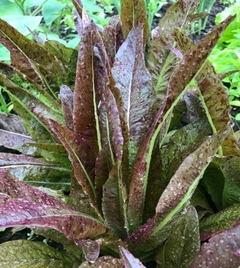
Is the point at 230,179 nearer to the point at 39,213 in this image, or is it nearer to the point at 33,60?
the point at 39,213

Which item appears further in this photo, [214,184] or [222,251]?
[214,184]

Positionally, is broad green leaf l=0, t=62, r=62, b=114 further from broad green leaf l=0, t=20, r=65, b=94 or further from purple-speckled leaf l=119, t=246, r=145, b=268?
purple-speckled leaf l=119, t=246, r=145, b=268

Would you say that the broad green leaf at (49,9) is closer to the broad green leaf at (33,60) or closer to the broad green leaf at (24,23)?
the broad green leaf at (24,23)

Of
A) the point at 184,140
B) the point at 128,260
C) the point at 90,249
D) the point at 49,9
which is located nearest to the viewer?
the point at 128,260

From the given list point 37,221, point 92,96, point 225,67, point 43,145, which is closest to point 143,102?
point 92,96

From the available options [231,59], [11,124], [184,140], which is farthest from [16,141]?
[231,59]

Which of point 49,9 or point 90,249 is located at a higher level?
point 49,9

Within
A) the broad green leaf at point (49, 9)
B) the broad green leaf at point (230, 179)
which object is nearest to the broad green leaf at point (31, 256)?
the broad green leaf at point (230, 179)

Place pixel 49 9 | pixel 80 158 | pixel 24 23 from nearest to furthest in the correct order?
pixel 80 158 → pixel 24 23 → pixel 49 9
